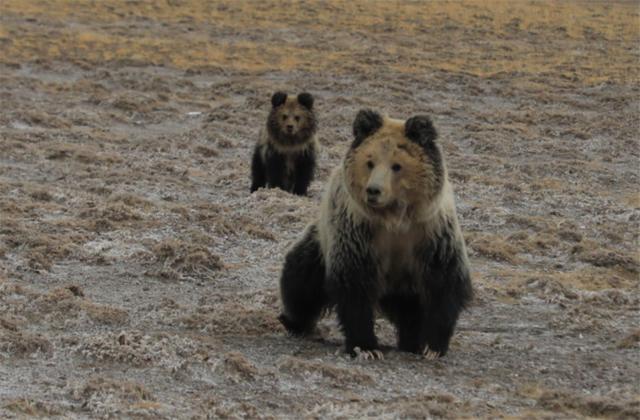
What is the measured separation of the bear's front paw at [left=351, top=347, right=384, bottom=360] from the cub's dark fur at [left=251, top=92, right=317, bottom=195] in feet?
25.5

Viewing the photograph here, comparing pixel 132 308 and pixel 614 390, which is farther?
pixel 132 308

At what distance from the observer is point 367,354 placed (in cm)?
686

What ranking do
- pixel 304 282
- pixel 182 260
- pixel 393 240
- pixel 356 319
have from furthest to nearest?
1. pixel 182 260
2. pixel 304 282
3. pixel 356 319
4. pixel 393 240

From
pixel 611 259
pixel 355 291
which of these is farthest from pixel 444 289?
pixel 611 259

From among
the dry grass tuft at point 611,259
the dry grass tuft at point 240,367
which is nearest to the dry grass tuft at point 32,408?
the dry grass tuft at point 240,367

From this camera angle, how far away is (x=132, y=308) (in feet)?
27.6

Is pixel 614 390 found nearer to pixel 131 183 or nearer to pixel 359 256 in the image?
pixel 359 256

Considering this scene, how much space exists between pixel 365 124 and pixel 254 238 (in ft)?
16.6

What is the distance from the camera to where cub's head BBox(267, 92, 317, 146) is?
48.5 ft

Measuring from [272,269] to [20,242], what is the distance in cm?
250

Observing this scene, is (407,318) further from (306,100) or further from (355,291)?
(306,100)

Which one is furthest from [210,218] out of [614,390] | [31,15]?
[31,15]

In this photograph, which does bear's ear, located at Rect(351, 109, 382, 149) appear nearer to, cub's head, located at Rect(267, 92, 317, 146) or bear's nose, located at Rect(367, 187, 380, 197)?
bear's nose, located at Rect(367, 187, 380, 197)

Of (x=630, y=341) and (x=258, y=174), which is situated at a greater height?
(x=630, y=341)
